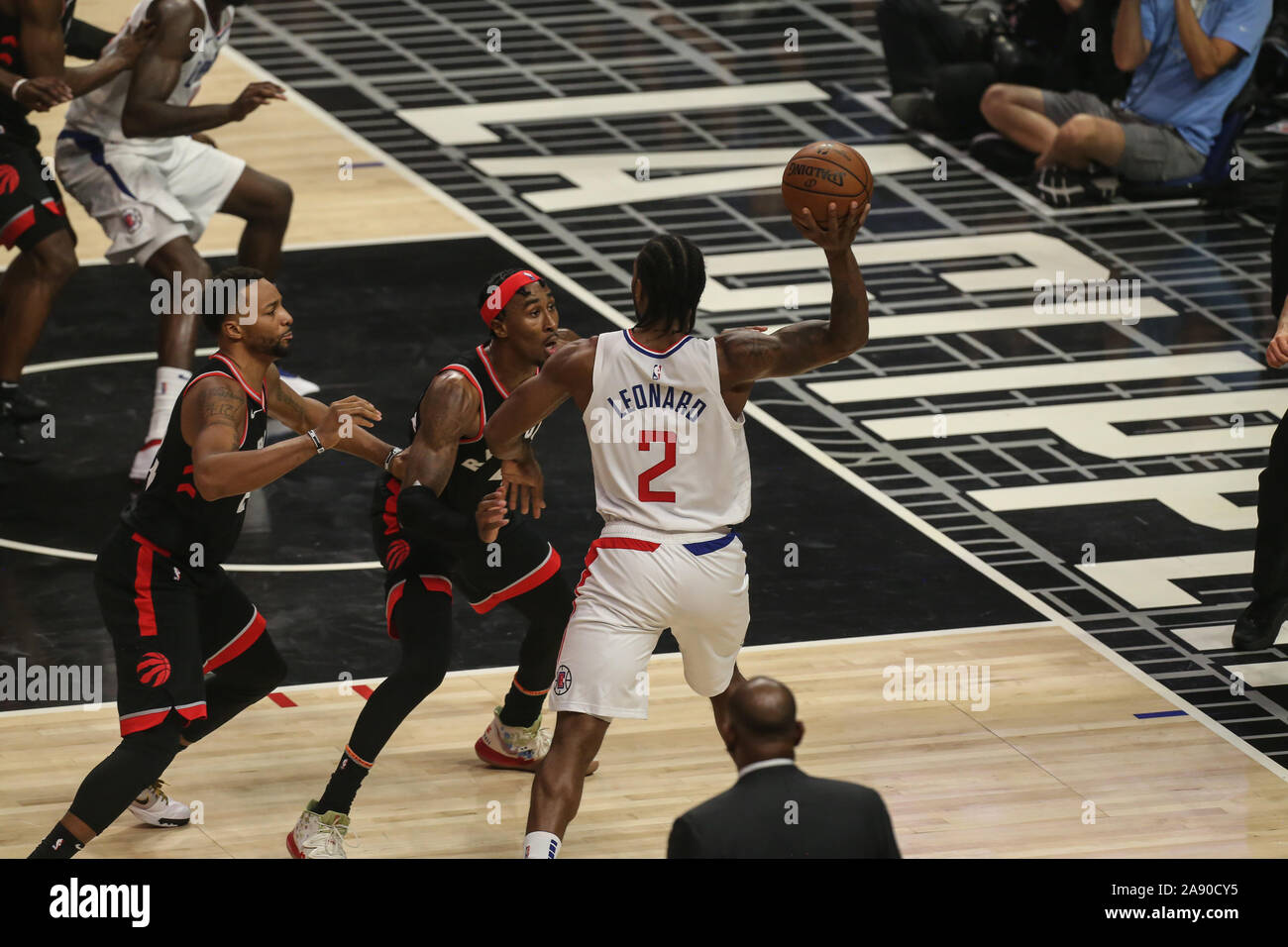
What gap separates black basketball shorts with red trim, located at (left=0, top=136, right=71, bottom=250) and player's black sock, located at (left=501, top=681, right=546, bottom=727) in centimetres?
395

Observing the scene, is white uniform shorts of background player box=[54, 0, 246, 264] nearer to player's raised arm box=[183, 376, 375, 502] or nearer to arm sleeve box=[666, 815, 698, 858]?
player's raised arm box=[183, 376, 375, 502]

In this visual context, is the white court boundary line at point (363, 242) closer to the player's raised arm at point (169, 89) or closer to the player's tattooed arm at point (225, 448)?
the player's raised arm at point (169, 89)

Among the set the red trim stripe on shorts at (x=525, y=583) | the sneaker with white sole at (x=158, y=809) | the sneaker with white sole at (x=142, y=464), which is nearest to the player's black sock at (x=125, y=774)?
the sneaker with white sole at (x=158, y=809)

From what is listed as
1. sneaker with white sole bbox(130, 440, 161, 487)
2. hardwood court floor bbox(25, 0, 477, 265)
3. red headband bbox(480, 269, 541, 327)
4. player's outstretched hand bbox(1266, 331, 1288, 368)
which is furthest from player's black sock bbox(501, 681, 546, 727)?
hardwood court floor bbox(25, 0, 477, 265)

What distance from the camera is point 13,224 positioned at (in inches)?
410

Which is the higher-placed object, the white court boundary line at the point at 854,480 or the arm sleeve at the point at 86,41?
the arm sleeve at the point at 86,41

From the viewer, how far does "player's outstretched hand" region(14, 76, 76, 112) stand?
10055 millimetres

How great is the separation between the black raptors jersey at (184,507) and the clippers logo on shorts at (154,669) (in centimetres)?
31

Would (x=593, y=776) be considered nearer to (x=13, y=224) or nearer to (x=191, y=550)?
(x=191, y=550)

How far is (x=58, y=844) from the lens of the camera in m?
6.73

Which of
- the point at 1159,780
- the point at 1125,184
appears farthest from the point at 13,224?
the point at 1125,184

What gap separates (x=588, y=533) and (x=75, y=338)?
3.65 m

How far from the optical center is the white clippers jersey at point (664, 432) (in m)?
6.52
